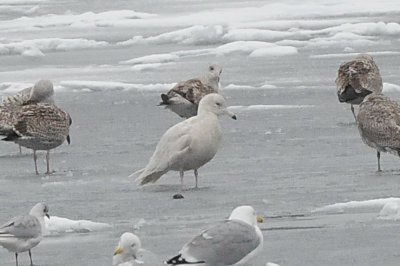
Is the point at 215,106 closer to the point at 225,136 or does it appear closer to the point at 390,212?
the point at 390,212

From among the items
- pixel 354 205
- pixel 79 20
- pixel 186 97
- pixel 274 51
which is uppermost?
pixel 354 205

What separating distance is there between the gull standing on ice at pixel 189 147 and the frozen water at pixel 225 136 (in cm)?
19

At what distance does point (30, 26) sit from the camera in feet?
97.1

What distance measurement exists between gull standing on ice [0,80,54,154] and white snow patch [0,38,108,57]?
8948 mm

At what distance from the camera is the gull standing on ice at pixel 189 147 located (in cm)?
1063

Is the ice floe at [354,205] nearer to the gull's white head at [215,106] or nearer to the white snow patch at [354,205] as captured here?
the white snow patch at [354,205]

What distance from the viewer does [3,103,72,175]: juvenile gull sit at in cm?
1231

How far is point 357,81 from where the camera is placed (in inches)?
581

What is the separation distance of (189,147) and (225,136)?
3.19m

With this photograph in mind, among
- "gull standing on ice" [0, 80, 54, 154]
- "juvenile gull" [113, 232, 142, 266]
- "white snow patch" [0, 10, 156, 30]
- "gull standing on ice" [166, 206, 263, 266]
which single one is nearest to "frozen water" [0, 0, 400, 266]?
"white snow patch" [0, 10, 156, 30]

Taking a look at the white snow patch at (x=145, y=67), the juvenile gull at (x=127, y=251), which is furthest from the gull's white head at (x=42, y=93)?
the juvenile gull at (x=127, y=251)

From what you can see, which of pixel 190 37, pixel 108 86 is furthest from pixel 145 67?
pixel 190 37

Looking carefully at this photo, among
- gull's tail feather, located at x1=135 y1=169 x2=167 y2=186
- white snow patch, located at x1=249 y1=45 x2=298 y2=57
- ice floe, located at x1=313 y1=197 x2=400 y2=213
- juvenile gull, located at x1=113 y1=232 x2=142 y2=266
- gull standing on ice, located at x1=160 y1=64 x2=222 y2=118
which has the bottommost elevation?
white snow patch, located at x1=249 y1=45 x2=298 y2=57

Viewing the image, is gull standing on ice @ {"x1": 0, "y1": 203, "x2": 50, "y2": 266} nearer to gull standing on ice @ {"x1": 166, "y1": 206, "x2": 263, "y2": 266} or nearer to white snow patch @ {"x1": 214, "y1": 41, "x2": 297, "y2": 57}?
gull standing on ice @ {"x1": 166, "y1": 206, "x2": 263, "y2": 266}
